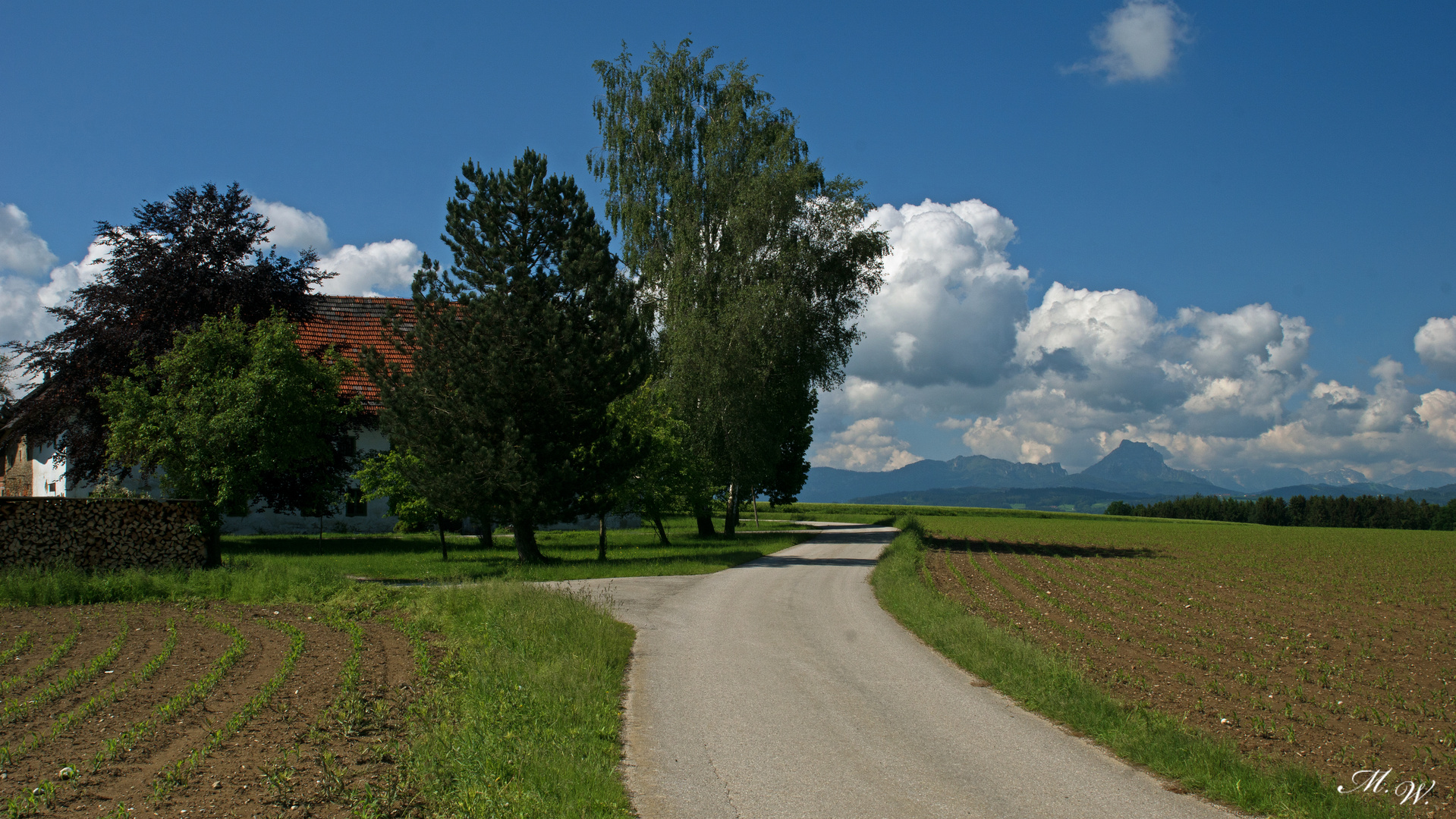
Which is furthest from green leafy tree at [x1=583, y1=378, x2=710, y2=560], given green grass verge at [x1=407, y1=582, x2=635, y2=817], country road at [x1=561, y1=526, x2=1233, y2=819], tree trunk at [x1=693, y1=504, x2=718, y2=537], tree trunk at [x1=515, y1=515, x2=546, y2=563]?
country road at [x1=561, y1=526, x2=1233, y2=819]

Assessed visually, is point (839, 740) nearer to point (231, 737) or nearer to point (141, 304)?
point (231, 737)

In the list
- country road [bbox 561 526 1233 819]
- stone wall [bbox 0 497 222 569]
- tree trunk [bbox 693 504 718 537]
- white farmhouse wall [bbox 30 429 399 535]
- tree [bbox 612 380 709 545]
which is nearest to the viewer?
country road [bbox 561 526 1233 819]

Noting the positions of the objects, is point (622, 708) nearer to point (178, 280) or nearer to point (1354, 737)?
point (1354, 737)

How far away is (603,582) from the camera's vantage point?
1941 centimetres

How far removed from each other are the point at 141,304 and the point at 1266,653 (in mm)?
30915

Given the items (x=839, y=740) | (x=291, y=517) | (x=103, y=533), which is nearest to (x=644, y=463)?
(x=103, y=533)

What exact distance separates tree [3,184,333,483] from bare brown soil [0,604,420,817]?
1706 cm

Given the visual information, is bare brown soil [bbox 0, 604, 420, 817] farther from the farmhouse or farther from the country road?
the farmhouse

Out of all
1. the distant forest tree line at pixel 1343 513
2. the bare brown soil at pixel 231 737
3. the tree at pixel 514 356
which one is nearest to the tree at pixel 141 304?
the tree at pixel 514 356

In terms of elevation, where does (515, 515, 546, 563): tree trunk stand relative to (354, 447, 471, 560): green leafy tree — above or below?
below

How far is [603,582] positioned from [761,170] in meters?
17.5

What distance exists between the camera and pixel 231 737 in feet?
23.4

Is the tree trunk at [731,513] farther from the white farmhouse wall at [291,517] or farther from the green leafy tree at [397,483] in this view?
the white farmhouse wall at [291,517]

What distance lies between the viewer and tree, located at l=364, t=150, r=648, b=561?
66.6ft
